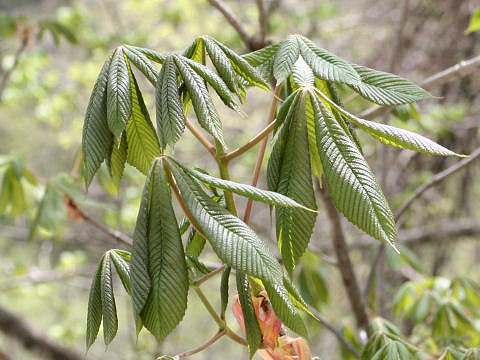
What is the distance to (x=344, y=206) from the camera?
0.53 m

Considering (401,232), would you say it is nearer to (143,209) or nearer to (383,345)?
(383,345)

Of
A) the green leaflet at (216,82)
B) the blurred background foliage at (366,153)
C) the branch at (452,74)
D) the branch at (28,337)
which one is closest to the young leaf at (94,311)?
the green leaflet at (216,82)

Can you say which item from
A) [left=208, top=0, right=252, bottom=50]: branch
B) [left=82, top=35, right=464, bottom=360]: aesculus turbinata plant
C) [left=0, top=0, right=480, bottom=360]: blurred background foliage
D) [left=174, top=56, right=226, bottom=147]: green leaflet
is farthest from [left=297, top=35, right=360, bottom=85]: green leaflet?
[left=0, top=0, right=480, bottom=360]: blurred background foliage

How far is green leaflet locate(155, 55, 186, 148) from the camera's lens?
54 centimetres

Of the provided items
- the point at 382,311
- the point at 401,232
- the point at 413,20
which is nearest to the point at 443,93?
the point at 413,20

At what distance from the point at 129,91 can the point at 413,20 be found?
2357 millimetres

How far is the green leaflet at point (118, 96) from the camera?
22.0 inches

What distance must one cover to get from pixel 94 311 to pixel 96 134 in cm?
18

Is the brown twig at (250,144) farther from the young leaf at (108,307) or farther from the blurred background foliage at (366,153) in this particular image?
the blurred background foliage at (366,153)

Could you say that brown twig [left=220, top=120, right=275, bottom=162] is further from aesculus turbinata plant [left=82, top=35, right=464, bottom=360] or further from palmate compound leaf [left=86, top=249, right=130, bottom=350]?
palmate compound leaf [left=86, top=249, right=130, bottom=350]

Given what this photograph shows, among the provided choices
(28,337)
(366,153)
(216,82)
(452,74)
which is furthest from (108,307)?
(366,153)

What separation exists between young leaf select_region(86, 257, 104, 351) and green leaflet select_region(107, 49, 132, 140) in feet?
0.52

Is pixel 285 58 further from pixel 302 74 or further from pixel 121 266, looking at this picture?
pixel 121 266

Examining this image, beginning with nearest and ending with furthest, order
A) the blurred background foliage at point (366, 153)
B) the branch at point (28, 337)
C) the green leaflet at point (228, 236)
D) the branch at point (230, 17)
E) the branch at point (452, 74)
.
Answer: the green leaflet at point (228, 236) < the branch at point (452, 74) < the branch at point (230, 17) < the blurred background foliage at point (366, 153) < the branch at point (28, 337)
